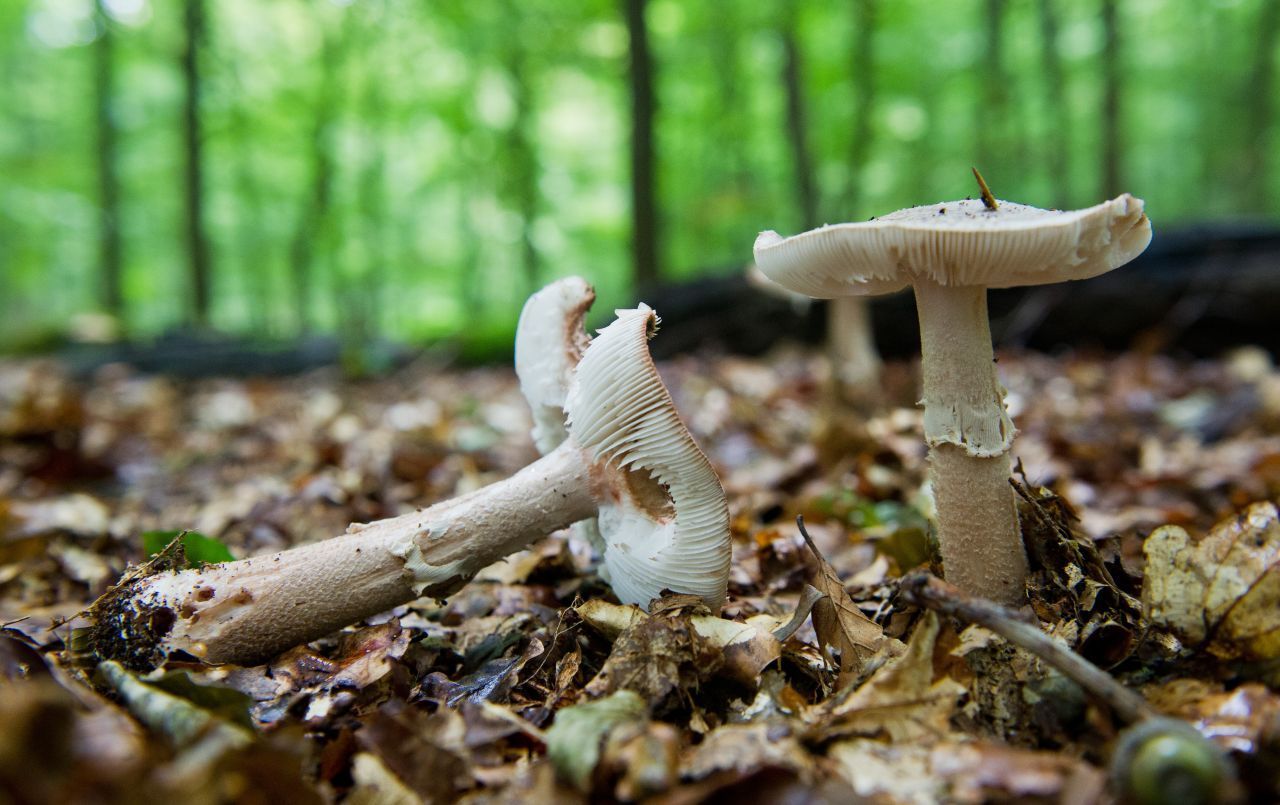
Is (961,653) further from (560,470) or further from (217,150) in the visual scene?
(217,150)

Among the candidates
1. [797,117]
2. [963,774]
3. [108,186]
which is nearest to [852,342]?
[963,774]

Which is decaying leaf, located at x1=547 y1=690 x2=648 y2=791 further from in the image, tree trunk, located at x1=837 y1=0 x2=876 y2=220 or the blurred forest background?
tree trunk, located at x1=837 y1=0 x2=876 y2=220

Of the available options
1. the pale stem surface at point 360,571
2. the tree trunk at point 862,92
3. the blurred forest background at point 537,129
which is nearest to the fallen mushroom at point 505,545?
the pale stem surface at point 360,571

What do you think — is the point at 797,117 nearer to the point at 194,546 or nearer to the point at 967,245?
the point at 967,245

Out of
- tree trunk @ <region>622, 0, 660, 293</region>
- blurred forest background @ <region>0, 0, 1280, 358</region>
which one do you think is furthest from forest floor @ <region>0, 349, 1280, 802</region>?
tree trunk @ <region>622, 0, 660, 293</region>

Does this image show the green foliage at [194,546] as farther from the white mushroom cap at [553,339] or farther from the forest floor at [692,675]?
the white mushroom cap at [553,339]
